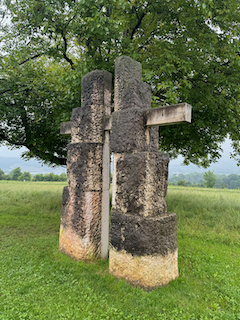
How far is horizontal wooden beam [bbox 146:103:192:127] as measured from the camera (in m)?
3.42

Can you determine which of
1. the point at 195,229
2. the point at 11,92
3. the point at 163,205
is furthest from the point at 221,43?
the point at 11,92

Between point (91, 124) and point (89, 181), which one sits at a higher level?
point (91, 124)

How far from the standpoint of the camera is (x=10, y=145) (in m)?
11.0

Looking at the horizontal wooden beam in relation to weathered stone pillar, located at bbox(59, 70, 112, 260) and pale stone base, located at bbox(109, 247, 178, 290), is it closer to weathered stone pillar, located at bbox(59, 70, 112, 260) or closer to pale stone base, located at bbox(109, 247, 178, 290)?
weathered stone pillar, located at bbox(59, 70, 112, 260)

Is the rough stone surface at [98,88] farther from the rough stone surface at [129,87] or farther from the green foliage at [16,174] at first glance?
the green foliage at [16,174]

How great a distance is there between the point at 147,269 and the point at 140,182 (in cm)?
138

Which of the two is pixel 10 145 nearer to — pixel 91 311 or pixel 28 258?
pixel 28 258

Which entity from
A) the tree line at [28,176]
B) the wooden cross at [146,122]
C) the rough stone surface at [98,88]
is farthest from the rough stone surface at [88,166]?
the tree line at [28,176]

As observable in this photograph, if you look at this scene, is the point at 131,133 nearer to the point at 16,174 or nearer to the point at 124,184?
the point at 124,184

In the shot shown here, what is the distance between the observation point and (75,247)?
15.7ft

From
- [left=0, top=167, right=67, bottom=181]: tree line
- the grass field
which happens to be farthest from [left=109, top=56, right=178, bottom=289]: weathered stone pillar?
[left=0, top=167, right=67, bottom=181]: tree line

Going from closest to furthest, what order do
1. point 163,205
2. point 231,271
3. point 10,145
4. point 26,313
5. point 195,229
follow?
point 26,313 → point 163,205 → point 231,271 → point 195,229 → point 10,145

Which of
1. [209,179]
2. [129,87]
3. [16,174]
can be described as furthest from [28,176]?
[129,87]

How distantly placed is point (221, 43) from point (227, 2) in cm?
149
